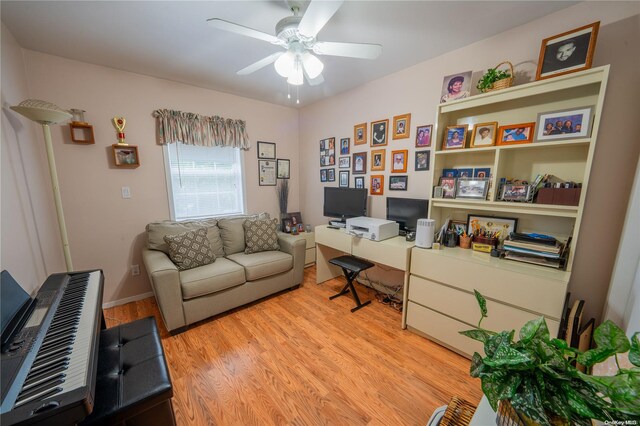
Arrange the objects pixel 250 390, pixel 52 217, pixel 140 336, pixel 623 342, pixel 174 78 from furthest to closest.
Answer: pixel 174 78 < pixel 52 217 < pixel 250 390 < pixel 140 336 < pixel 623 342

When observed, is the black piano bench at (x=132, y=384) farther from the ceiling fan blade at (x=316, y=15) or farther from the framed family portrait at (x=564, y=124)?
the framed family portrait at (x=564, y=124)

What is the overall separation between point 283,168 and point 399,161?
1798mm

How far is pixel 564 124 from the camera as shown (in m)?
1.46

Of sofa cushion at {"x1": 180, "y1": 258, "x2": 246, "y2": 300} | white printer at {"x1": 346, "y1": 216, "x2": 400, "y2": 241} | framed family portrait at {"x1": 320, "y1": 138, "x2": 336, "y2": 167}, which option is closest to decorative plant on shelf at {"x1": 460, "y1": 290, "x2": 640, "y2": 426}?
white printer at {"x1": 346, "y1": 216, "x2": 400, "y2": 241}

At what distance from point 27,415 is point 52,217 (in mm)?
2298

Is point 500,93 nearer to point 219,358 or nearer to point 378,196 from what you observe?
point 378,196

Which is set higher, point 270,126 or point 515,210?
point 270,126

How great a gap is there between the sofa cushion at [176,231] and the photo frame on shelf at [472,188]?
97.6 inches

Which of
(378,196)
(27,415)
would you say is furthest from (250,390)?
(378,196)

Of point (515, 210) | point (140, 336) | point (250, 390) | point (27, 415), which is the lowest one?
point (250, 390)

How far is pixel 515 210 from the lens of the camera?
1.64 metres

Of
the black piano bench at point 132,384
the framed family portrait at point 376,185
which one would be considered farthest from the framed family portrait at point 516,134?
the black piano bench at point 132,384

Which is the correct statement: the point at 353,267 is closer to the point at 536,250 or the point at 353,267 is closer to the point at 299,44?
the point at 536,250

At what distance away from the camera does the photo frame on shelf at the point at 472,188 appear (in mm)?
1801
